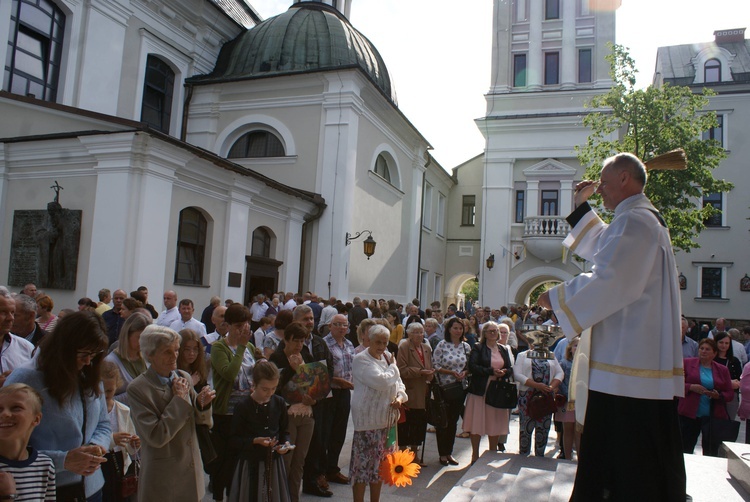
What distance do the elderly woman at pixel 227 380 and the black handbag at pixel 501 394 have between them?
10.9 feet

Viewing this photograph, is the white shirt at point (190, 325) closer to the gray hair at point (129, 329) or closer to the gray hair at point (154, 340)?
the gray hair at point (129, 329)

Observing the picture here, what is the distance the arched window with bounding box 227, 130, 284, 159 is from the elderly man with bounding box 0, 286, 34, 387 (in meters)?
15.9

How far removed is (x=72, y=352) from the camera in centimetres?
325

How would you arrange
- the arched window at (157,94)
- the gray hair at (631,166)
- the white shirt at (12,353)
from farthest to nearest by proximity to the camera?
the arched window at (157,94), the white shirt at (12,353), the gray hair at (631,166)

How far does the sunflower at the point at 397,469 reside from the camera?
5548 millimetres

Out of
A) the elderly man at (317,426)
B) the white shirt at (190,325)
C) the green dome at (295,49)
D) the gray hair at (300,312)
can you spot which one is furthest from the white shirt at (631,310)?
the green dome at (295,49)

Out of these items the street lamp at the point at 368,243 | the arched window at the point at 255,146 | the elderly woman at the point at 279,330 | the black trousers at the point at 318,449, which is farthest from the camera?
the arched window at the point at 255,146

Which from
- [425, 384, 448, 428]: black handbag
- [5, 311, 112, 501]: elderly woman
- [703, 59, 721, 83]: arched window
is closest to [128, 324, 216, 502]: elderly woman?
[5, 311, 112, 501]: elderly woman

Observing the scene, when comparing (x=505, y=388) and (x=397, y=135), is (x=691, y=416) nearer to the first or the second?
(x=505, y=388)

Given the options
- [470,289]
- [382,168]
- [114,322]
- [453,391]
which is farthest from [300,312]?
[470,289]

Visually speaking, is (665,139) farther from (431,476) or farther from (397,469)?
(397,469)

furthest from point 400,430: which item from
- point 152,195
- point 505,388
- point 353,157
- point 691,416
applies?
point 353,157

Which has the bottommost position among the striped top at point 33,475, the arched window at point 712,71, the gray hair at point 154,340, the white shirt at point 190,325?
the striped top at point 33,475

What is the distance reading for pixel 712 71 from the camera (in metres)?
29.2
